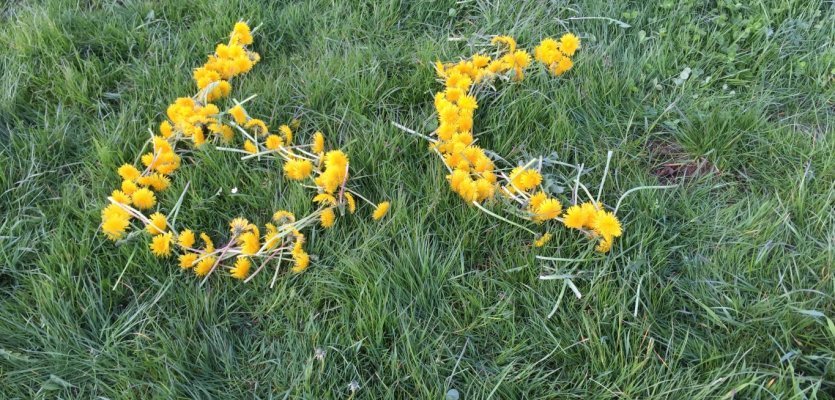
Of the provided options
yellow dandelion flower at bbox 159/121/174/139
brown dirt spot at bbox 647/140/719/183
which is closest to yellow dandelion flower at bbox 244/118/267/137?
yellow dandelion flower at bbox 159/121/174/139

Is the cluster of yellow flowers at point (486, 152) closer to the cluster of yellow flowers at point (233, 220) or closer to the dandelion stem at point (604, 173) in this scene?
the dandelion stem at point (604, 173)

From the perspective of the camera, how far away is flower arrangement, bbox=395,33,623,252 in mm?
2102

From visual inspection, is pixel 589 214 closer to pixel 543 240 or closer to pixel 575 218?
pixel 575 218

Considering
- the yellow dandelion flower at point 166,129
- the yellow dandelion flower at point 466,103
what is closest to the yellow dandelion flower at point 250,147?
the yellow dandelion flower at point 166,129

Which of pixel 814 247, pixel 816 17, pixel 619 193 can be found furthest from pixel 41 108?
pixel 816 17

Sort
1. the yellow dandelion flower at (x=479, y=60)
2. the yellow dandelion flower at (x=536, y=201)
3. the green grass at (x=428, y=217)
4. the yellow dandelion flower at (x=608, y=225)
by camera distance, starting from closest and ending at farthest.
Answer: the green grass at (x=428, y=217)
the yellow dandelion flower at (x=608, y=225)
the yellow dandelion flower at (x=536, y=201)
the yellow dandelion flower at (x=479, y=60)

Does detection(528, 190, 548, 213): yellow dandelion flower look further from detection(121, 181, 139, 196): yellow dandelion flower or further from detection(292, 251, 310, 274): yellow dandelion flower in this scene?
detection(121, 181, 139, 196): yellow dandelion flower

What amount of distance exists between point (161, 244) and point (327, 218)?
530 mm

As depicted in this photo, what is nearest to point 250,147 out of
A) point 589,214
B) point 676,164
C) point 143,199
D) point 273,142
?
point 273,142

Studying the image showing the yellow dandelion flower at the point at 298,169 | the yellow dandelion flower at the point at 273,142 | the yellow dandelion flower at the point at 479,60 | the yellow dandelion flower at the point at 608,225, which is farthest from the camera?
the yellow dandelion flower at the point at 479,60

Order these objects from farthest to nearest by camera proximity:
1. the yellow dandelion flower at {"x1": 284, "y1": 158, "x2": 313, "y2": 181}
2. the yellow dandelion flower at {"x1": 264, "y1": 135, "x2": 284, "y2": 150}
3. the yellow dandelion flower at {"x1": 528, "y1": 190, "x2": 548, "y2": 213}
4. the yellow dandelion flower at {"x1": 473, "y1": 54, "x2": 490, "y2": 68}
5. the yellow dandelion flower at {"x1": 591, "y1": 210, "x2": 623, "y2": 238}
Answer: the yellow dandelion flower at {"x1": 473, "y1": 54, "x2": 490, "y2": 68}, the yellow dandelion flower at {"x1": 264, "y1": 135, "x2": 284, "y2": 150}, the yellow dandelion flower at {"x1": 284, "y1": 158, "x2": 313, "y2": 181}, the yellow dandelion flower at {"x1": 528, "y1": 190, "x2": 548, "y2": 213}, the yellow dandelion flower at {"x1": 591, "y1": 210, "x2": 623, "y2": 238}

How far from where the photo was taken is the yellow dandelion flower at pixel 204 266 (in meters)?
2.07

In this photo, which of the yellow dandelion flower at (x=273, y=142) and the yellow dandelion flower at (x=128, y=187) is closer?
the yellow dandelion flower at (x=128, y=187)

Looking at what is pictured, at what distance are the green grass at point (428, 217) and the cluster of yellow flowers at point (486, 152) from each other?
0.06 meters
